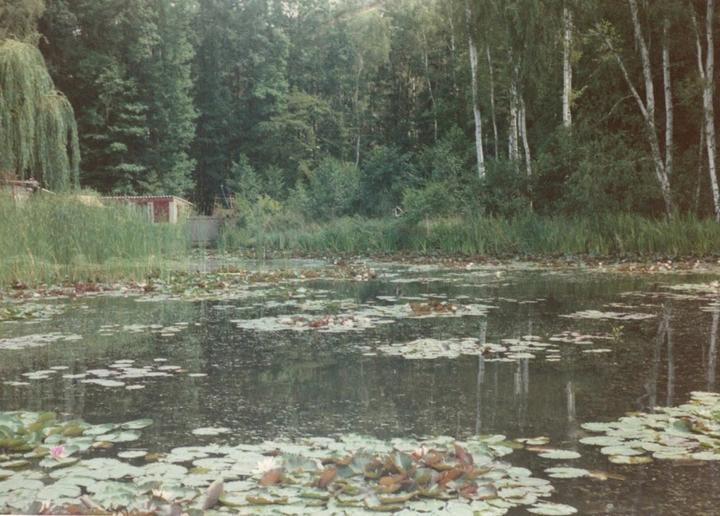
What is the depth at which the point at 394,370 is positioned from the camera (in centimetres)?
440

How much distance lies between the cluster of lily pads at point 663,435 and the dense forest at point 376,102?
12155mm

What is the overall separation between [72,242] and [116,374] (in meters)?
6.30

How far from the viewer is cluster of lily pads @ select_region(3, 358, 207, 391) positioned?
408 centimetres

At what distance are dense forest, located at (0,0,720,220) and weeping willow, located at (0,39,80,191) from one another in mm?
43

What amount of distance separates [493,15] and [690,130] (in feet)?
21.1

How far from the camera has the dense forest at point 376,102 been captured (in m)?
15.9

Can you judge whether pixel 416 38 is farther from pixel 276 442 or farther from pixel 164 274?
pixel 276 442

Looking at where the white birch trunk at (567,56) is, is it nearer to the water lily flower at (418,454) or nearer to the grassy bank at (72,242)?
the grassy bank at (72,242)

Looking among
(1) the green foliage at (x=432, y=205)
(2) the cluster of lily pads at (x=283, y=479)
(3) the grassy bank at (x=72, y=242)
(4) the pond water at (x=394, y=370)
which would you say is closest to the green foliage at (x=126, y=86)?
(1) the green foliage at (x=432, y=205)

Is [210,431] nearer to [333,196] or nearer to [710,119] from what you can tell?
[710,119]

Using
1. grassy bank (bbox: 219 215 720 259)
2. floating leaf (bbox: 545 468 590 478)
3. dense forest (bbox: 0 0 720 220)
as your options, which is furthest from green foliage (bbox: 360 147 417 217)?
floating leaf (bbox: 545 468 590 478)

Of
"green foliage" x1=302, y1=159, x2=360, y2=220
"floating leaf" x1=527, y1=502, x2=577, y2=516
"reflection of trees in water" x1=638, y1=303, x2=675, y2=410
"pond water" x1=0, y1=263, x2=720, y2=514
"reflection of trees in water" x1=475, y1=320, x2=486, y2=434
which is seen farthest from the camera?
"green foliage" x1=302, y1=159, x2=360, y2=220

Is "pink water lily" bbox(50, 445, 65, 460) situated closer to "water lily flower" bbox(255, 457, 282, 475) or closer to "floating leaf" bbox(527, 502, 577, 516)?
"water lily flower" bbox(255, 457, 282, 475)

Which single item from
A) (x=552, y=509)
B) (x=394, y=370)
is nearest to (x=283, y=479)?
(x=552, y=509)
